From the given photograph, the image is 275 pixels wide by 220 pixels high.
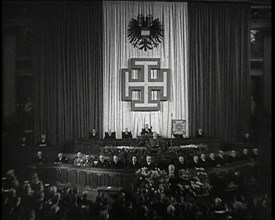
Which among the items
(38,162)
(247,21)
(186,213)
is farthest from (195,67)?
(38,162)

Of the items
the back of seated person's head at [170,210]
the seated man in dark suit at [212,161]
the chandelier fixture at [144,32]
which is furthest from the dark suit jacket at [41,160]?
the seated man in dark suit at [212,161]

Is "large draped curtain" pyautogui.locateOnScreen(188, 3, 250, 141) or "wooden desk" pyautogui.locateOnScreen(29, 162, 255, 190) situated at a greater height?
"large draped curtain" pyautogui.locateOnScreen(188, 3, 250, 141)

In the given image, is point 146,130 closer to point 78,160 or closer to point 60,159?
point 78,160

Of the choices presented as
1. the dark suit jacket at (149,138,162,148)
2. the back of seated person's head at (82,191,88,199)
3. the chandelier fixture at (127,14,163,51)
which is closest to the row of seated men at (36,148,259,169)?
the dark suit jacket at (149,138,162,148)

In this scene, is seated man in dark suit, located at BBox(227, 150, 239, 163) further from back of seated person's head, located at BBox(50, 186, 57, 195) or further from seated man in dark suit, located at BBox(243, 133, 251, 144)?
back of seated person's head, located at BBox(50, 186, 57, 195)

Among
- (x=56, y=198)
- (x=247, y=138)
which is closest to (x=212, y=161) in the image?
(x=247, y=138)

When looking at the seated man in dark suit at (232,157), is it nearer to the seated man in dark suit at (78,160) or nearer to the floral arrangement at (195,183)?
the floral arrangement at (195,183)
